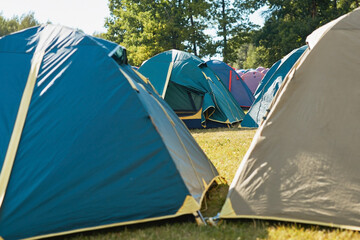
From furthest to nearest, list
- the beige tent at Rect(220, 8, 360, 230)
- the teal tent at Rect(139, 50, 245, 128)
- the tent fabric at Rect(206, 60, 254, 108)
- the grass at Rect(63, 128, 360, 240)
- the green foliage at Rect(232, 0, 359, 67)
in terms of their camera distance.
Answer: the green foliage at Rect(232, 0, 359, 67)
the tent fabric at Rect(206, 60, 254, 108)
the teal tent at Rect(139, 50, 245, 128)
the beige tent at Rect(220, 8, 360, 230)
the grass at Rect(63, 128, 360, 240)

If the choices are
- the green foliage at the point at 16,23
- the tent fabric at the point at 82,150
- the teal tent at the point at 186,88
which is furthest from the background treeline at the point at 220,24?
Answer: the tent fabric at the point at 82,150

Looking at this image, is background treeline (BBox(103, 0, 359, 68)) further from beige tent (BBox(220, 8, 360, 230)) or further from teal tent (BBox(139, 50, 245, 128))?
beige tent (BBox(220, 8, 360, 230))

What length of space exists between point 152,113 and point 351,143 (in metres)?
1.77

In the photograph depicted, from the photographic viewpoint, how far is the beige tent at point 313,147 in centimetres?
302

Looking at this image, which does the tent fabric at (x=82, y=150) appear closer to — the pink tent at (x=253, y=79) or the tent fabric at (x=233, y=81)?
the tent fabric at (x=233, y=81)

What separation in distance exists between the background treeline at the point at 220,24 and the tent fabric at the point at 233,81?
1197 cm

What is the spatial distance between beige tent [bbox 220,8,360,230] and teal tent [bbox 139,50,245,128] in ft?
19.7

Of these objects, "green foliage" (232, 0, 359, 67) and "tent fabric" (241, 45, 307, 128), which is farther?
"green foliage" (232, 0, 359, 67)

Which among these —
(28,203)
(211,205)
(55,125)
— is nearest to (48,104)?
(55,125)

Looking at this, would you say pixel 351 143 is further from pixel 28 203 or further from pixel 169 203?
pixel 28 203

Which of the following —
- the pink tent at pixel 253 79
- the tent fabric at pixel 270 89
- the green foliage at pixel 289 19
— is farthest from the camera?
the green foliage at pixel 289 19

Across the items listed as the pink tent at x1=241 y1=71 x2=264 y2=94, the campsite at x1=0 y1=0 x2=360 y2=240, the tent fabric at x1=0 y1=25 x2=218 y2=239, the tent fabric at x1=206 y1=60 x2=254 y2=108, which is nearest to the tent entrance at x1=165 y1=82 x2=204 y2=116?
the tent fabric at x1=206 y1=60 x2=254 y2=108

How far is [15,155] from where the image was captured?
9.79 ft

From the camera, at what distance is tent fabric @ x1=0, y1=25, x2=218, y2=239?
2910 millimetres
